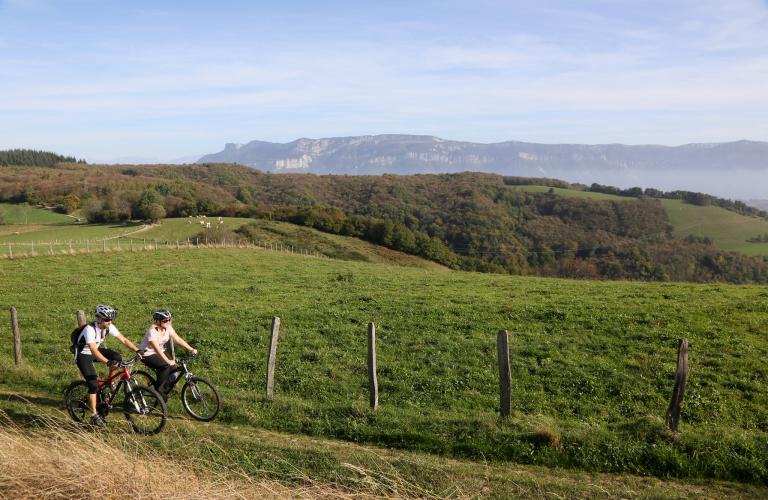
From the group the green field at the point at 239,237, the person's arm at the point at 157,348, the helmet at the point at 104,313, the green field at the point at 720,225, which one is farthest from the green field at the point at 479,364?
the green field at the point at 720,225

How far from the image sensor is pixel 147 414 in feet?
31.7

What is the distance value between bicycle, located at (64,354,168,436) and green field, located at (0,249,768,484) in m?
1.49

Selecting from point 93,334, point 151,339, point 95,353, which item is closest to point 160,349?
point 151,339

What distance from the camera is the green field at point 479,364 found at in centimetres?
859

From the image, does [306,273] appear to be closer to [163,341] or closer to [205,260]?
[205,260]

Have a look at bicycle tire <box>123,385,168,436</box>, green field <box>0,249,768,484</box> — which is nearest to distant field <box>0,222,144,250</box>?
green field <box>0,249,768,484</box>

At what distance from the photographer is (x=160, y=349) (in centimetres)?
962

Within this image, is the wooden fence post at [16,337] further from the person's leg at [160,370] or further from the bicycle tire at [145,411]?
the person's leg at [160,370]

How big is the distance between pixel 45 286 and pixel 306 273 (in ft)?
55.6

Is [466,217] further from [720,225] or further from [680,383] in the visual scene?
[680,383]

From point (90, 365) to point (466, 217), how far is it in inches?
5312

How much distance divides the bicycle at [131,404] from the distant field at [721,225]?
141 metres

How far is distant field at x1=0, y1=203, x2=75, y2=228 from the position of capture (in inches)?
3418

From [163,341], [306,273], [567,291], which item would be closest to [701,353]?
[567,291]
